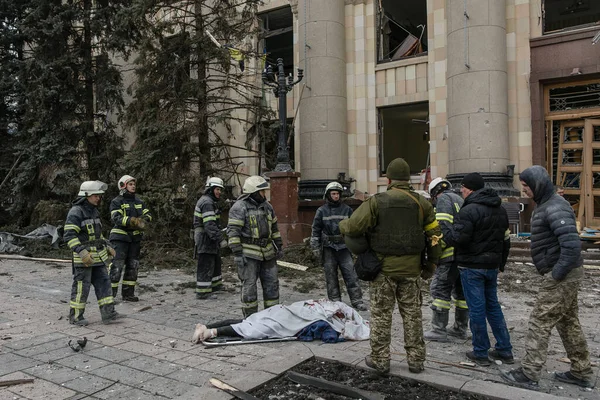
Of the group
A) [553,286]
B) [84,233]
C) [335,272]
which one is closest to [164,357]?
[84,233]

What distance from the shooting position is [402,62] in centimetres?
1462

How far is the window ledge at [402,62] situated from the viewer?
46.9 ft

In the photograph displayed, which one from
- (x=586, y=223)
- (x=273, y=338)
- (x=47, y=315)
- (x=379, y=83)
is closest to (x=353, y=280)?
(x=273, y=338)

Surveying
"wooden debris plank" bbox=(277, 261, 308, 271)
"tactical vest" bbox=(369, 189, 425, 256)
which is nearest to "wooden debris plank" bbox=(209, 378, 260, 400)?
"tactical vest" bbox=(369, 189, 425, 256)

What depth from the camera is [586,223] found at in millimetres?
12086

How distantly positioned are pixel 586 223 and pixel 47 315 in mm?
12235

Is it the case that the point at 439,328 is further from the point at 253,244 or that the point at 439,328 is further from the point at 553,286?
the point at 253,244

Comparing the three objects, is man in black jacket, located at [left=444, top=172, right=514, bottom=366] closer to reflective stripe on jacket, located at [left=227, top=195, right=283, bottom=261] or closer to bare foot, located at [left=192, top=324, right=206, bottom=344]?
reflective stripe on jacket, located at [left=227, top=195, right=283, bottom=261]

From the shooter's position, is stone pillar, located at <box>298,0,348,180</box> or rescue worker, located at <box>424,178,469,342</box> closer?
rescue worker, located at <box>424,178,469,342</box>

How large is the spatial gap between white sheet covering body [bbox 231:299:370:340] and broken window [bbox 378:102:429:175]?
9718mm

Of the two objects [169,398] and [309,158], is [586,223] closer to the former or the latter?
[309,158]

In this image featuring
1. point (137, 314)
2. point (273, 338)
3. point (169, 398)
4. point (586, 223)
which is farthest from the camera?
point (586, 223)

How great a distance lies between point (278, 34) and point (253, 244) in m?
13.1

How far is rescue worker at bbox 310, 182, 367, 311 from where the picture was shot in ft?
23.8
